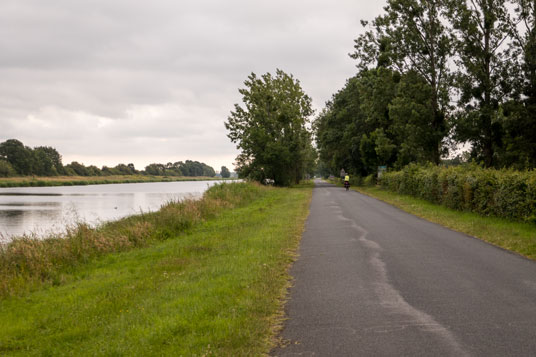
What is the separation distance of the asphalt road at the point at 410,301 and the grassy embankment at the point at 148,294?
1.95 feet

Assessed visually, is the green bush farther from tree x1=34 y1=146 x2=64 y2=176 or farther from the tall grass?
A: tree x1=34 y1=146 x2=64 y2=176

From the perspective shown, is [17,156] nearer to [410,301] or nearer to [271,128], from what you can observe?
[271,128]

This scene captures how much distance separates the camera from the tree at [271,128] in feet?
188

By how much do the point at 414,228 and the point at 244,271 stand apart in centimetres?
890

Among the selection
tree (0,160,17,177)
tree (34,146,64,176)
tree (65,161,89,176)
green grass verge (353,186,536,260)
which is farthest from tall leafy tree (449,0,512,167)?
tree (65,161,89,176)

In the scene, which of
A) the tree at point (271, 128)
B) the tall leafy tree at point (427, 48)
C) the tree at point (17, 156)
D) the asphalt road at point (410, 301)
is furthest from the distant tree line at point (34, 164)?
the asphalt road at point (410, 301)

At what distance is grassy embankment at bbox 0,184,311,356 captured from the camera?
217 inches

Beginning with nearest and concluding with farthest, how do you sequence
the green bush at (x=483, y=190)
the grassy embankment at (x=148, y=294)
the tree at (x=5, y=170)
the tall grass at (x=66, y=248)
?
the grassy embankment at (x=148, y=294) → the tall grass at (x=66, y=248) → the green bush at (x=483, y=190) → the tree at (x=5, y=170)

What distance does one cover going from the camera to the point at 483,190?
59.8 feet

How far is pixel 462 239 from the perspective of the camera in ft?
42.5

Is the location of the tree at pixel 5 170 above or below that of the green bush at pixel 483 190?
above

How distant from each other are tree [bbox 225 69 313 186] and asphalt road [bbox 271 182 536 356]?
45029 millimetres

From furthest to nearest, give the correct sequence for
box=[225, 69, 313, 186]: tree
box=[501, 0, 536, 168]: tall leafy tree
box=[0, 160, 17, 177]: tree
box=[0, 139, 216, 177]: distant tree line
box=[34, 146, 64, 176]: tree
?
box=[34, 146, 64, 176]: tree < box=[0, 139, 216, 177]: distant tree line < box=[0, 160, 17, 177]: tree < box=[225, 69, 313, 186]: tree < box=[501, 0, 536, 168]: tall leafy tree

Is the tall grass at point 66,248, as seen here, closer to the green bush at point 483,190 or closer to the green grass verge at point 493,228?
the green grass verge at point 493,228
